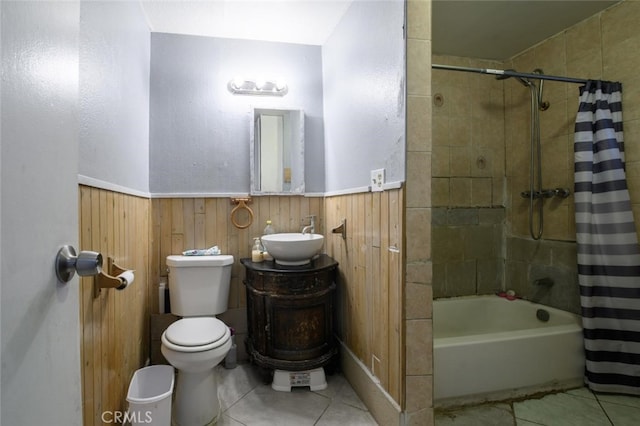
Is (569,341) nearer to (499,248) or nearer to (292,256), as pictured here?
(499,248)

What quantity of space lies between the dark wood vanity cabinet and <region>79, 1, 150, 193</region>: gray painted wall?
1.00 meters

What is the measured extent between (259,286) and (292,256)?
29cm

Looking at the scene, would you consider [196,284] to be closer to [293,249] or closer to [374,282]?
[293,249]

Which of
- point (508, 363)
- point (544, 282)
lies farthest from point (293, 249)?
point (544, 282)

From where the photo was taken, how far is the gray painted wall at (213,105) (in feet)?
7.89

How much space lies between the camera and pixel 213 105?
2.48 meters

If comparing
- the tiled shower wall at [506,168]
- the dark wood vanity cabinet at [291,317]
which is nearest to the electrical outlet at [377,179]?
the dark wood vanity cabinet at [291,317]

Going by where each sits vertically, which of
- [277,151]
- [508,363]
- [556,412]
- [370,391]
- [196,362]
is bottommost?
[556,412]

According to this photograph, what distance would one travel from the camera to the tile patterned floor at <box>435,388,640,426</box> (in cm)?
173

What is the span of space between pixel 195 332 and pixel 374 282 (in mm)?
1016

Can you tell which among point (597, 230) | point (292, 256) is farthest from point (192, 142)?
point (597, 230)

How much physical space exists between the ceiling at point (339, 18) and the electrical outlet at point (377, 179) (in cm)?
117

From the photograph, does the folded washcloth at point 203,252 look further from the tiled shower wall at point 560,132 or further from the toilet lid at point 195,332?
the tiled shower wall at point 560,132

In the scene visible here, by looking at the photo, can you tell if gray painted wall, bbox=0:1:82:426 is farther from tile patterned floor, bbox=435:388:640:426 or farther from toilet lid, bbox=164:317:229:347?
tile patterned floor, bbox=435:388:640:426
